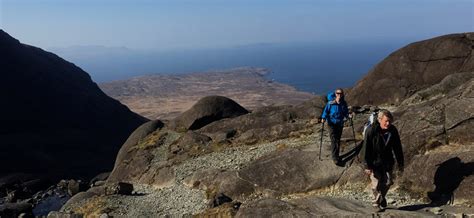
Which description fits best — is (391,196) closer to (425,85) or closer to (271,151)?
(271,151)

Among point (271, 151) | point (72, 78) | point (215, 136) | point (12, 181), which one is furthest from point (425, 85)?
point (72, 78)

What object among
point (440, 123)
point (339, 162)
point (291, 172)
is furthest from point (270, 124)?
point (440, 123)

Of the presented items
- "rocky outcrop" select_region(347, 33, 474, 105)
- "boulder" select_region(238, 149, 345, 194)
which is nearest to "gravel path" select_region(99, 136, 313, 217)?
"boulder" select_region(238, 149, 345, 194)

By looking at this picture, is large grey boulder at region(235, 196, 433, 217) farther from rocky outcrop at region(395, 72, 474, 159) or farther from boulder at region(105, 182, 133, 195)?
boulder at region(105, 182, 133, 195)

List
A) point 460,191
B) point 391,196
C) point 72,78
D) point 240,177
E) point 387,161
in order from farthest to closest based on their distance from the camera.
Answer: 1. point 72,78
2. point 240,177
3. point 391,196
4. point 460,191
5. point 387,161

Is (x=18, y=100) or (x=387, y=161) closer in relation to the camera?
(x=387, y=161)

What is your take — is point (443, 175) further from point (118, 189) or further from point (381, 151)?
point (118, 189)

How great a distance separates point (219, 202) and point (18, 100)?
13894 centimetres

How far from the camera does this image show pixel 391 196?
24.4 m

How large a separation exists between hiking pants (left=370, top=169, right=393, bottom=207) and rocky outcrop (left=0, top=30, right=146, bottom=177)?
96.7 metres

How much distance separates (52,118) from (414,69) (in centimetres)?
13005

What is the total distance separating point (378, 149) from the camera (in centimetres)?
1916

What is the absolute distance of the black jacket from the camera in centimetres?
1897

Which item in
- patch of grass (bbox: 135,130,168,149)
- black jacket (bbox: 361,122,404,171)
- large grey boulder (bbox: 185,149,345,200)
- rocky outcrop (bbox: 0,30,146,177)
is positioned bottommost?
rocky outcrop (bbox: 0,30,146,177)
